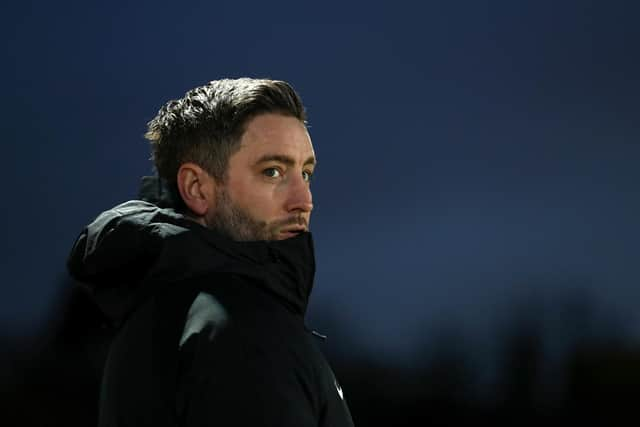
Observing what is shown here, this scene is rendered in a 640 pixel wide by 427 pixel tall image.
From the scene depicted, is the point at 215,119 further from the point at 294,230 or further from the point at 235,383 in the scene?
the point at 235,383

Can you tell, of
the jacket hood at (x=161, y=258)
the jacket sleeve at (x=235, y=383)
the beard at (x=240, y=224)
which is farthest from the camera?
the beard at (x=240, y=224)

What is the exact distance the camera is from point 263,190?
1767mm

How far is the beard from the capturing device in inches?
69.1

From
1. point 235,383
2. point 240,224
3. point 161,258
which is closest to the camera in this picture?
point 235,383

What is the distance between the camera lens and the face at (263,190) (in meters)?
1.76

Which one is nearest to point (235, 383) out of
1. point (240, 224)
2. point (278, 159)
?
point (240, 224)

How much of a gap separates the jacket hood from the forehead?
0.18m

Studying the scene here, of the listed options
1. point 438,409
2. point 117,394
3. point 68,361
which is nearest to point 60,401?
point 68,361

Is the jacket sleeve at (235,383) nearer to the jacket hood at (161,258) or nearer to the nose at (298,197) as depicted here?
the jacket hood at (161,258)

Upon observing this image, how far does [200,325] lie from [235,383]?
0.12m

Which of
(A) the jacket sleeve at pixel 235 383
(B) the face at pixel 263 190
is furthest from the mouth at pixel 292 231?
(A) the jacket sleeve at pixel 235 383

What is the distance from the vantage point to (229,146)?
5.84ft

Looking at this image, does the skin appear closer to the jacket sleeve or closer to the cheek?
the cheek

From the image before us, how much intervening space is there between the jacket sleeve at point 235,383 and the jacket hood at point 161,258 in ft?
0.52
